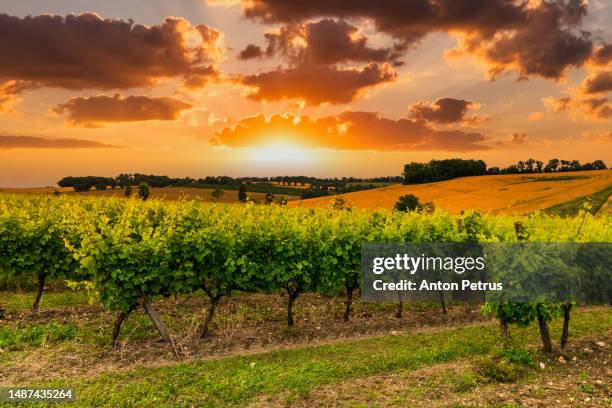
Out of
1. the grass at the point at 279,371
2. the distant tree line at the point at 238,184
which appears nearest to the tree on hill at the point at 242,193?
the distant tree line at the point at 238,184

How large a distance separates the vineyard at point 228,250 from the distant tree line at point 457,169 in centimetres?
6657

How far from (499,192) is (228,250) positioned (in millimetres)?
59766

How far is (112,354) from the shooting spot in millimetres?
10680

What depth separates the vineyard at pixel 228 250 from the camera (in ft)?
36.2

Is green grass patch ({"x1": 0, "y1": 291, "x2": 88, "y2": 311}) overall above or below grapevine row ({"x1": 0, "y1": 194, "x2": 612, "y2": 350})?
below

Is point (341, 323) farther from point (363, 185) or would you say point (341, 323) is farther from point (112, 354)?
point (363, 185)

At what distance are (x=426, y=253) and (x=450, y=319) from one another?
228cm

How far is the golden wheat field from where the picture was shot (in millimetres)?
56281

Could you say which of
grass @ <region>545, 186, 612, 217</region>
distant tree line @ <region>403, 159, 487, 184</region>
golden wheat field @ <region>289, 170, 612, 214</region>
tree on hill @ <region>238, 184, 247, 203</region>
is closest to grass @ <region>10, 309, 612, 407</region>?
golden wheat field @ <region>289, 170, 612, 214</region>

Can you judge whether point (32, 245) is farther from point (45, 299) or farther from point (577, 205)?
point (577, 205)

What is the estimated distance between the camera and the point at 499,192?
6456 centimetres

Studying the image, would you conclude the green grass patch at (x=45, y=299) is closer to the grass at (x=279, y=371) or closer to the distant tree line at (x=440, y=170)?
the grass at (x=279, y=371)

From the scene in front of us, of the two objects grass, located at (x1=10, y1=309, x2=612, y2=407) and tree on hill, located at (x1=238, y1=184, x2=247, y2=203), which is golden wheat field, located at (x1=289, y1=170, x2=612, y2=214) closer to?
tree on hill, located at (x1=238, y1=184, x2=247, y2=203)

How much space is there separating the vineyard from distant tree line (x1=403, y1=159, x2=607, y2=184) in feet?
218
